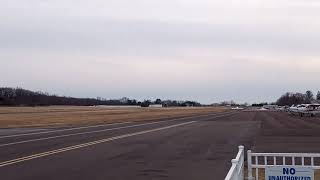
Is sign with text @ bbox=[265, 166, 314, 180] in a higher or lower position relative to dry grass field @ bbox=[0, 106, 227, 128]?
lower

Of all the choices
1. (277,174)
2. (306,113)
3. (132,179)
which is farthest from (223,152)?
(306,113)

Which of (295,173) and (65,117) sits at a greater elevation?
(65,117)

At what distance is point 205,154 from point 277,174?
37.5 feet

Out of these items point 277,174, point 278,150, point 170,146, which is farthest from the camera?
point 170,146

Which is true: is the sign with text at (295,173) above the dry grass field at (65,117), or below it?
below

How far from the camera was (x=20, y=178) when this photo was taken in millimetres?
13086

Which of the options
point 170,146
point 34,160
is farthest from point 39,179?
point 170,146

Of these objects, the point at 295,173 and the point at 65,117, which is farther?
the point at 65,117

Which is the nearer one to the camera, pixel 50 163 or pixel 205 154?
pixel 50 163

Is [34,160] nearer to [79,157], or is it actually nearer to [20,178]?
[79,157]

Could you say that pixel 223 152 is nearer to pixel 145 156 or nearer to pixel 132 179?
pixel 145 156

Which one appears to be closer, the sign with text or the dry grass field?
the sign with text

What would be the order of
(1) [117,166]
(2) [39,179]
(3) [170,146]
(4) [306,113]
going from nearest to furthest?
(2) [39,179] → (1) [117,166] → (3) [170,146] → (4) [306,113]

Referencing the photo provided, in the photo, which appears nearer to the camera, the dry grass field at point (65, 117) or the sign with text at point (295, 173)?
the sign with text at point (295, 173)
